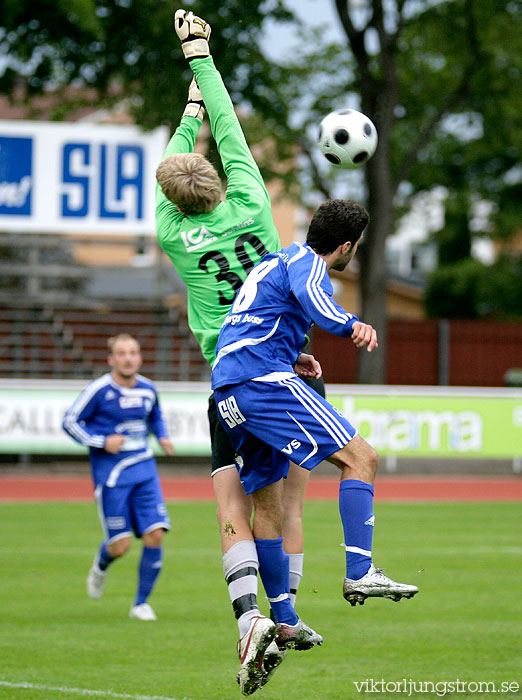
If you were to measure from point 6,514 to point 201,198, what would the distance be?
11.1 metres

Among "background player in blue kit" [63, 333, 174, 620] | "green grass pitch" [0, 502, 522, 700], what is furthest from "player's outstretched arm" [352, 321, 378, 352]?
"background player in blue kit" [63, 333, 174, 620]

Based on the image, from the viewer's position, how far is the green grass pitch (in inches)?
276

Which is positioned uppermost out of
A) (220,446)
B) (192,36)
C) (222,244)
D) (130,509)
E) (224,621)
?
(192,36)

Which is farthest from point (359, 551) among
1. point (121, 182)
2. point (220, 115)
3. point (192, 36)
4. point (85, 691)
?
point (121, 182)

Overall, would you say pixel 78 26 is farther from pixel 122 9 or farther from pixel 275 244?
pixel 275 244

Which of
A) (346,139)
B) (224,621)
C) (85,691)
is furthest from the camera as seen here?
(224,621)

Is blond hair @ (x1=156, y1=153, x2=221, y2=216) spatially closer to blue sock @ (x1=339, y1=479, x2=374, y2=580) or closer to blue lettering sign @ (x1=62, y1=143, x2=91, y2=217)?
blue sock @ (x1=339, y1=479, x2=374, y2=580)

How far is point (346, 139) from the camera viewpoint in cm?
644

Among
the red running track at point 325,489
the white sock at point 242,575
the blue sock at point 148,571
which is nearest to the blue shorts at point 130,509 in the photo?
the blue sock at point 148,571

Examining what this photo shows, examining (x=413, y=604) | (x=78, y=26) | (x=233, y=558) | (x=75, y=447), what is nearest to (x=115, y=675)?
(x=233, y=558)

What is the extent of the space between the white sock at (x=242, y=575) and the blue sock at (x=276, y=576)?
58 millimetres

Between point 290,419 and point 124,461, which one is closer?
point 290,419

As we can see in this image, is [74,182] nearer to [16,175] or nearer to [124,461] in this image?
[16,175]

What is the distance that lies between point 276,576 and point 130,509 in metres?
4.00
